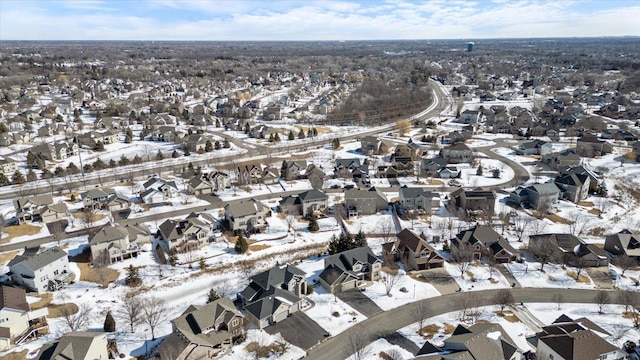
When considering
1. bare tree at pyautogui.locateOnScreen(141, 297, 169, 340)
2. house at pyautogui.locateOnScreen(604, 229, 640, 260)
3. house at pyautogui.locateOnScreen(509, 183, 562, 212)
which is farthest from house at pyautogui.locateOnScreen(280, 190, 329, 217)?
house at pyautogui.locateOnScreen(604, 229, 640, 260)

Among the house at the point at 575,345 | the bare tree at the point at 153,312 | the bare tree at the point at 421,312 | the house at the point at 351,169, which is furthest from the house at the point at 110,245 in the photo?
the house at the point at 575,345

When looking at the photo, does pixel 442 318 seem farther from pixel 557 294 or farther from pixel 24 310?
pixel 24 310

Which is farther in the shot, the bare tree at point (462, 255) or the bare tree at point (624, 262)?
the bare tree at point (462, 255)

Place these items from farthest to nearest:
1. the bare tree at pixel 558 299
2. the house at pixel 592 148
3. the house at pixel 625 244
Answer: the house at pixel 592 148, the house at pixel 625 244, the bare tree at pixel 558 299

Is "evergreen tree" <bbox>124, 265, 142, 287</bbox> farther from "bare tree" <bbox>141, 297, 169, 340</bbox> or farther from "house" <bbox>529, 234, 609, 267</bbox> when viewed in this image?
"house" <bbox>529, 234, 609, 267</bbox>

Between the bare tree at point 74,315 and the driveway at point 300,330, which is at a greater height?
the bare tree at point 74,315

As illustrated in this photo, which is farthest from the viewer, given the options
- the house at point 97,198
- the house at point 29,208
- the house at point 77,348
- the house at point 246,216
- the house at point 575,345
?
the house at point 97,198

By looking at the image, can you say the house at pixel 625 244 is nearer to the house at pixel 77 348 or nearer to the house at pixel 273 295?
the house at pixel 273 295

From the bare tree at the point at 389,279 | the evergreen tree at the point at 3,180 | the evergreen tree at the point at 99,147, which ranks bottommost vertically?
the bare tree at the point at 389,279
